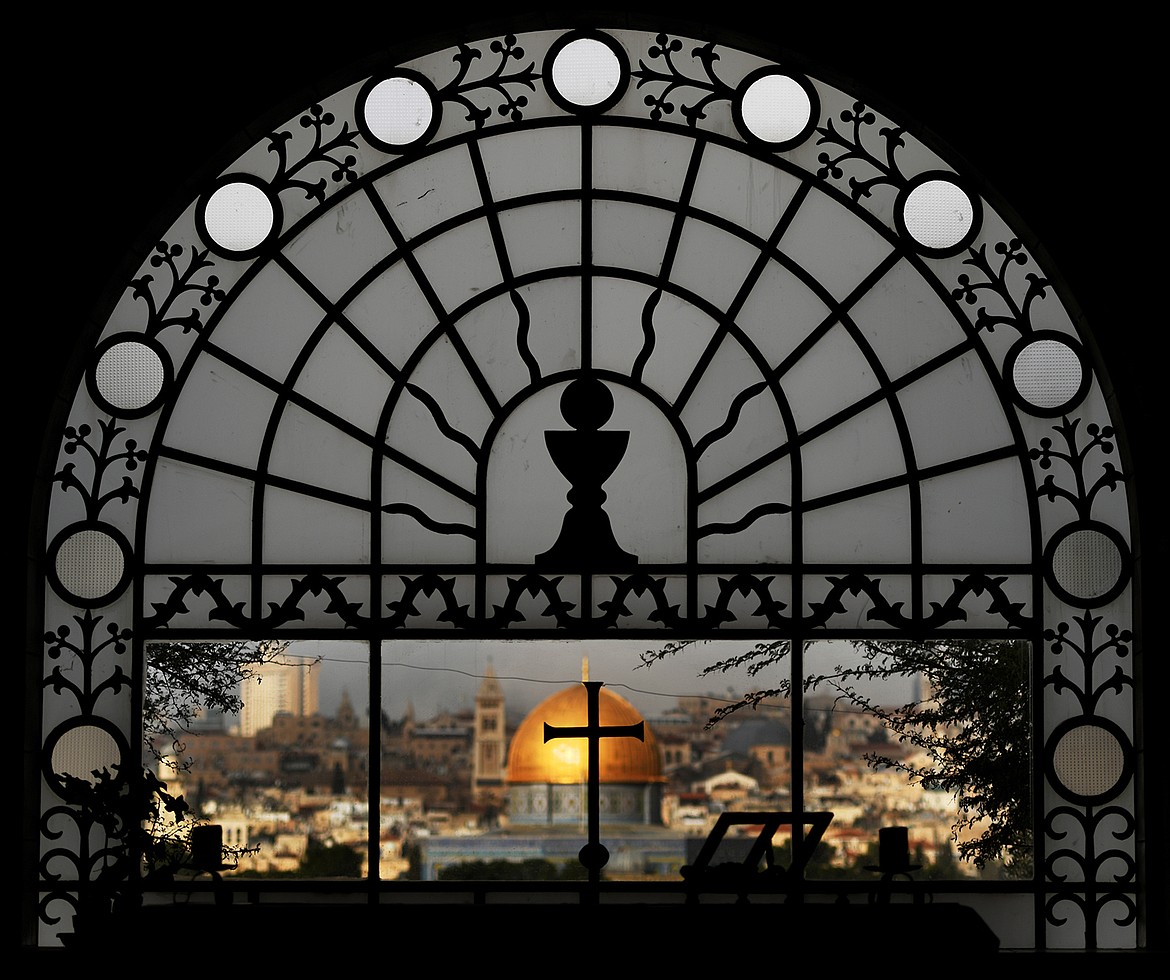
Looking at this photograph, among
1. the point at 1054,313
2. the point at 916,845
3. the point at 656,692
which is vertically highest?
the point at 1054,313

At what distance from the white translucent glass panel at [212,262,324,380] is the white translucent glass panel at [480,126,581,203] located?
112 centimetres

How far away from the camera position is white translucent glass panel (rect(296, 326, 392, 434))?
820 centimetres

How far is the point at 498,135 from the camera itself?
8.28 m

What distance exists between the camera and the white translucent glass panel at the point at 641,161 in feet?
27.1

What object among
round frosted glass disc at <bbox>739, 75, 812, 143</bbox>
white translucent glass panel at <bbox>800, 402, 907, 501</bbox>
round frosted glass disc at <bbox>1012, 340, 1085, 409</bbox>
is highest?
round frosted glass disc at <bbox>739, 75, 812, 143</bbox>

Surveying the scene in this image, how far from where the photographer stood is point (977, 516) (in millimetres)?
8102

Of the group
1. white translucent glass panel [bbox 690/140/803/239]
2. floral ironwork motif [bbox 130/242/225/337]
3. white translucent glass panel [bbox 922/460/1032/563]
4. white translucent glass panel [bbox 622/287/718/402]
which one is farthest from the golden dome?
floral ironwork motif [bbox 130/242/225/337]

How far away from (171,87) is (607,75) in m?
2.11

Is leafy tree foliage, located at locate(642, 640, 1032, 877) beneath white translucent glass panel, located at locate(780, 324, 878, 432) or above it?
beneath

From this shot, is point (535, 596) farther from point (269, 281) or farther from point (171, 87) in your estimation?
point (171, 87)

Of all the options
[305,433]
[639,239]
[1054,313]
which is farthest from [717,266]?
[305,433]

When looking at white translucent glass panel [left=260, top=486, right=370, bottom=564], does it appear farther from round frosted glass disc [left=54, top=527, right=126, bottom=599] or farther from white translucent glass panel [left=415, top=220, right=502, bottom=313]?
white translucent glass panel [left=415, top=220, right=502, bottom=313]

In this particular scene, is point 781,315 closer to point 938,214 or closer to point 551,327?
point 938,214

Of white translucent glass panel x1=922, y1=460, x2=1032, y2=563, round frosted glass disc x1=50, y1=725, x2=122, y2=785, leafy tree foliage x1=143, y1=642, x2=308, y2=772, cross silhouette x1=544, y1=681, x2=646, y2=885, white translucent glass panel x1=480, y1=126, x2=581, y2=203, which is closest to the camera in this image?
cross silhouette x1=544, y1=681, x2=646, y2=885
